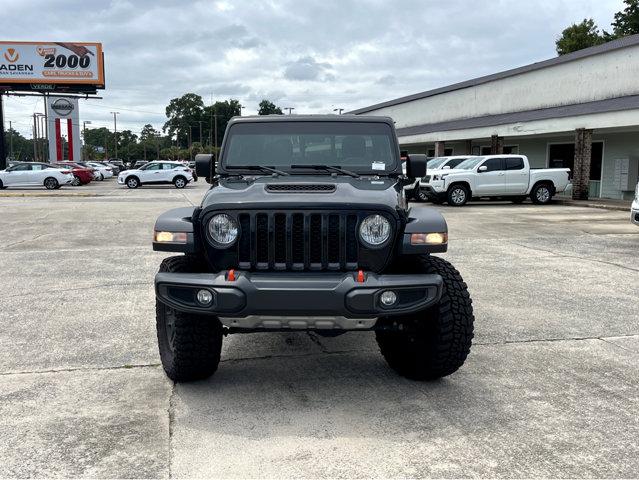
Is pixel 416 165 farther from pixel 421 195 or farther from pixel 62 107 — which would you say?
pixel 62 107

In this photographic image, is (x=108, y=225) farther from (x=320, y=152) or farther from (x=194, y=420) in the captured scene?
(x=194, y=420)

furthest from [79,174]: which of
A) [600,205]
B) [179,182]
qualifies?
[600,205]

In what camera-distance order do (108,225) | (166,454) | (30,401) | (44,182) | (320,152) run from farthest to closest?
(44,182)
(108,225)
(320,152)
(30,401)
(166,454)

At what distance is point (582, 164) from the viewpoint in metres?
22.8

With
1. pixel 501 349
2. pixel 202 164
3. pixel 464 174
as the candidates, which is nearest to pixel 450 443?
pixel 501 349

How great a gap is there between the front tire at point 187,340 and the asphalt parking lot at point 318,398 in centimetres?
15

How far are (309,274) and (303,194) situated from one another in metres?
0.55

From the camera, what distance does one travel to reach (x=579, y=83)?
Result: 2347 centimetres

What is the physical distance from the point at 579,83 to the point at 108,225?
727 inches

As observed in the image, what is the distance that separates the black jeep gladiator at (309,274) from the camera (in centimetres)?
359

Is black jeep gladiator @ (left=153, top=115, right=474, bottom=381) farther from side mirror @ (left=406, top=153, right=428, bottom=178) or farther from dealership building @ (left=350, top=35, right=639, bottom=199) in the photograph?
dealership building @ (left=350, top=35, right=639, bottom=199)

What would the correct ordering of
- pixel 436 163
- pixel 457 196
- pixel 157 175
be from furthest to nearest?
pixel 157 175, pixel 436 163, pixel 457 196

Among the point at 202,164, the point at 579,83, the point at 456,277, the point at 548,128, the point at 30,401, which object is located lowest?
the point at 30,401

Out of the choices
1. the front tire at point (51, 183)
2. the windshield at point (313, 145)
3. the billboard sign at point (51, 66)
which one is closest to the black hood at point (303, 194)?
the windshield at point (313, 145)
